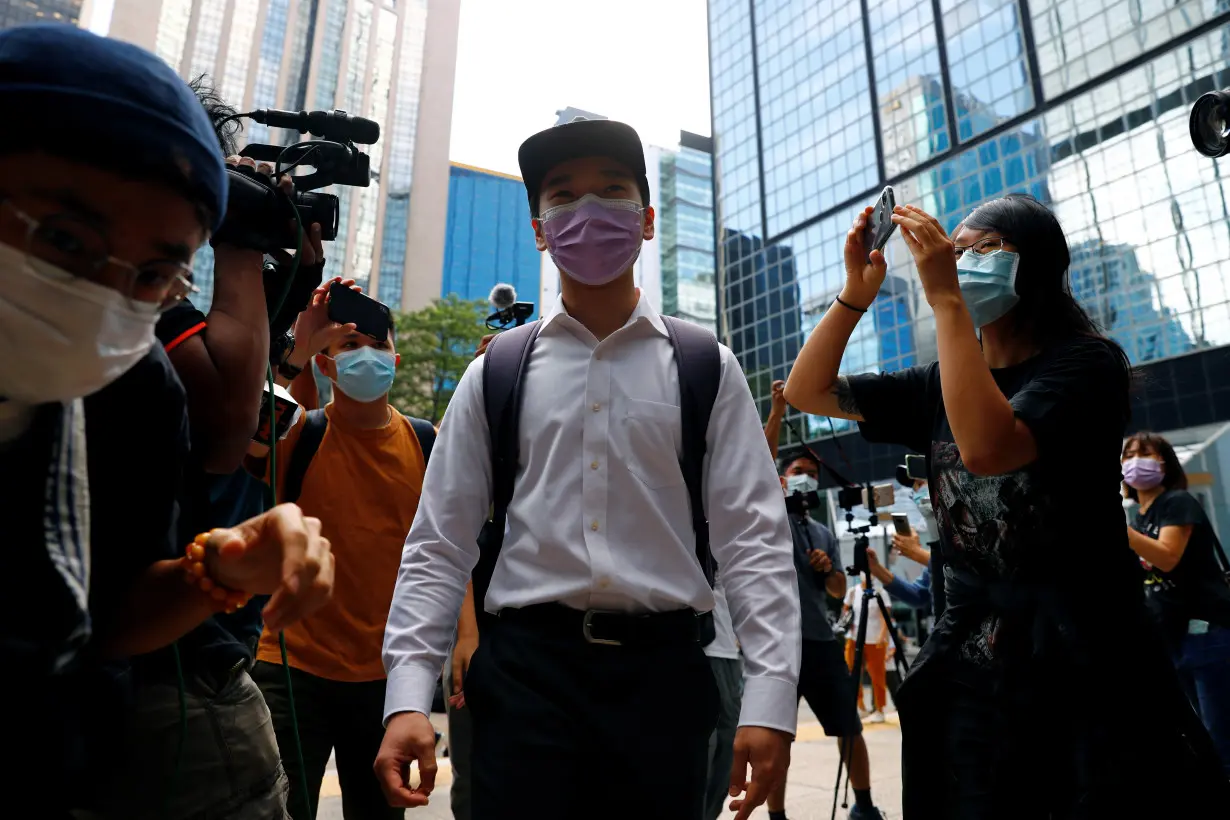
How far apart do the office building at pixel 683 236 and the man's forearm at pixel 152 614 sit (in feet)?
160

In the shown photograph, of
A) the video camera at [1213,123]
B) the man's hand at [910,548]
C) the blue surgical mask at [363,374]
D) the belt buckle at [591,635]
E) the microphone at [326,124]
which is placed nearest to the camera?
the belt buckle at [591,635]

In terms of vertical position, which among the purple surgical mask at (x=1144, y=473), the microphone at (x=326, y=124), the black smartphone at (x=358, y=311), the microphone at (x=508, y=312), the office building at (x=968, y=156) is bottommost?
the purple surgical mask at (x=1144, y=473)

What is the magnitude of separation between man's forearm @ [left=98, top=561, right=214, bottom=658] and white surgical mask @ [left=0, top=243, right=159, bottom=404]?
28 centimetres

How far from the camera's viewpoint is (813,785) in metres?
5.37

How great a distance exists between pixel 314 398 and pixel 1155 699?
3143 millimetres

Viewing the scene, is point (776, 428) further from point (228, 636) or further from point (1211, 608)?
point (228, 636)

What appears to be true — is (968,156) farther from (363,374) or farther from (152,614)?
(152,614)

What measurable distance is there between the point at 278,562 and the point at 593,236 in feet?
4.31

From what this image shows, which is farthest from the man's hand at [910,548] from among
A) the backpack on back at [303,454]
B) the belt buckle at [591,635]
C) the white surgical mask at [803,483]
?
the belt buckle at [591,635]

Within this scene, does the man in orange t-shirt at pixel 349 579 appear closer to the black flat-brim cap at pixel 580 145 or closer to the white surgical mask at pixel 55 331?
the black flat-brim cap at pixel 580 145

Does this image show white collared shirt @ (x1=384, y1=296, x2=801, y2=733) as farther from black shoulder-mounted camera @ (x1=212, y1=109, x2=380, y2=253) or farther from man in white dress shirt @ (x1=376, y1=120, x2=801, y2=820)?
black shoulder-mounted camera @ (x1=212, y1=109, x2=380, y2=253)

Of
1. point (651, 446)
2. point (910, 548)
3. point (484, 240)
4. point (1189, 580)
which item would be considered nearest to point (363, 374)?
point (651, 446)

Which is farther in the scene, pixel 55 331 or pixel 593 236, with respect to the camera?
pixel 593 236

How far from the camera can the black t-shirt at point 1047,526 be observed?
1.83 metres
